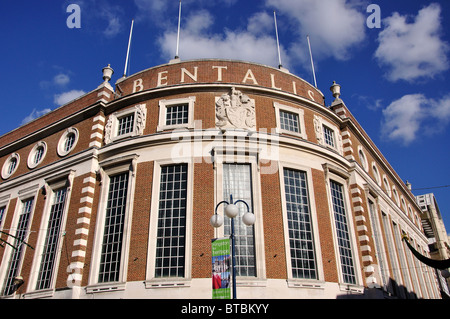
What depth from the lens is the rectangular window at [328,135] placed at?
26.8 m

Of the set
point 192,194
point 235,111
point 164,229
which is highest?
point 235,111

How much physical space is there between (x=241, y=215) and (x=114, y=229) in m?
7.48

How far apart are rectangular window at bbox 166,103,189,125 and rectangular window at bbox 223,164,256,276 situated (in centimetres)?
427

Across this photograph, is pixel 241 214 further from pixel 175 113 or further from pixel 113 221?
pixel 175 113

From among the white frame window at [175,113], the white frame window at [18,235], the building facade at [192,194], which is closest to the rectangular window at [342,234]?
the building facade at [192,194]

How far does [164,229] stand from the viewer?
2108cm

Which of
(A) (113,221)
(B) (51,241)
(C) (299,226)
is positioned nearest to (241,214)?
(C) (299,226)

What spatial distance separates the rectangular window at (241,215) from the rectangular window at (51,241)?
428 inches

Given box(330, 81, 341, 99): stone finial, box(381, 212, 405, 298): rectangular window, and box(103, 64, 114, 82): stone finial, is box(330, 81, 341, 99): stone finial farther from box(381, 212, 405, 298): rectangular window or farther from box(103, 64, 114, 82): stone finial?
box(103, 64, 114, 82): stone finial

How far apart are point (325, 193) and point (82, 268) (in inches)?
597

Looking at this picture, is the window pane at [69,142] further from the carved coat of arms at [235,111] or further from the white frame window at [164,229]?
the carved coat of arms at [235,111]

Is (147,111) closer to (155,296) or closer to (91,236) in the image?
(91,236)
